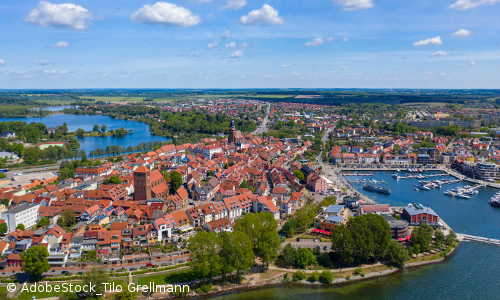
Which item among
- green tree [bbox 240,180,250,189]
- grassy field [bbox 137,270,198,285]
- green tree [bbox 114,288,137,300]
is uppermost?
green tree [bbox 240,180,250,189]

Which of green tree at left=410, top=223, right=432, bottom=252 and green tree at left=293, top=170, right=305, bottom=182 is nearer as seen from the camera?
green tree at left=410, top=223, right=432, bottom=252

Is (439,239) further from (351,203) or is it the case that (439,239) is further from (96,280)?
(96,280)

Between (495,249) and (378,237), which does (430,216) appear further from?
(378,237)

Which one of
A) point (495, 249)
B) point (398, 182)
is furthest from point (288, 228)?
point (398, 182)

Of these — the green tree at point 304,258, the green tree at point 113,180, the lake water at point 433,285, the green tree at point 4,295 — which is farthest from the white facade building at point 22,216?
the green tree at point 304,258

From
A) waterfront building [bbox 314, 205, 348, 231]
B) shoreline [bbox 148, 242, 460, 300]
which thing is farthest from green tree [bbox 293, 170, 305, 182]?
shoreline [bbox 148, 242, 460, 300]

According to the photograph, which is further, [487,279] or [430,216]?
[430,216]

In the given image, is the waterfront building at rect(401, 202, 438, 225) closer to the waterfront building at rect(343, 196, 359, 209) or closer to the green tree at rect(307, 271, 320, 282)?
the waterfront building at rect(343, 196, 359, 209)
